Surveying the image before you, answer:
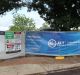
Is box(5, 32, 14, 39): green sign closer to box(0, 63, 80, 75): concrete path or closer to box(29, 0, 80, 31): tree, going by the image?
box(0, 63, 80, 75): concrete path

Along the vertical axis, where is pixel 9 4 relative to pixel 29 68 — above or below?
above

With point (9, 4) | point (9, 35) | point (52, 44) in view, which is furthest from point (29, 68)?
point (9, 4)

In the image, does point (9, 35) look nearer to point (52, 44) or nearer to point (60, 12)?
point (52, 44)

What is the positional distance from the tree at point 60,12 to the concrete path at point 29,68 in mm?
5537

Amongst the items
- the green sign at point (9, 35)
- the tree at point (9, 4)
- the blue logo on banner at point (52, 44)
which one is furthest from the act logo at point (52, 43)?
the tree at point (9, 4)

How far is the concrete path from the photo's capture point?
13.8 meters

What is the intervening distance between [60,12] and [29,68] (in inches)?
344

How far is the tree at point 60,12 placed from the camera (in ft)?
69.8

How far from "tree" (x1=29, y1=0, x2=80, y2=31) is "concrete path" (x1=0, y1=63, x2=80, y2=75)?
18.2ft

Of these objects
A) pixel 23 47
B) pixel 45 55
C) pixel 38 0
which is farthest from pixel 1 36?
pixel 38 0

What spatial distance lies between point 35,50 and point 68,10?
17.2 feet

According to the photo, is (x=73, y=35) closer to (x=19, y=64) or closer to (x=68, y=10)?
(x=68, y=10)

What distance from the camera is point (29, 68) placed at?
1475cm

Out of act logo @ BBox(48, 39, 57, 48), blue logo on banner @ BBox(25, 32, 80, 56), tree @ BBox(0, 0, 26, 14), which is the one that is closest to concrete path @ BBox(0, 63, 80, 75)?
blue logo on banner @ BBox(25, 32, 80, 56)
